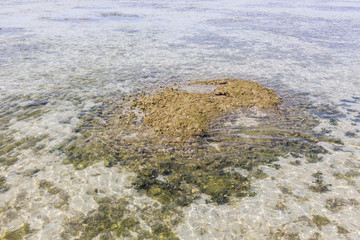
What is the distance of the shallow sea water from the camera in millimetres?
7461

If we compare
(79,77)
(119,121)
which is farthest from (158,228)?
(79,77)

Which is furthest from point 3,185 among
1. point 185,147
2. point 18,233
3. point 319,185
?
point 319,185

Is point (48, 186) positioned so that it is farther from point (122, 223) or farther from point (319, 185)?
point (319, 185)

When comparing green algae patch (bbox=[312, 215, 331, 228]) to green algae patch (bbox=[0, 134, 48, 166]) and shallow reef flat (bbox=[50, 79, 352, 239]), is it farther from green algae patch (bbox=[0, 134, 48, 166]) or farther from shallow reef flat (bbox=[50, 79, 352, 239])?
green algae patch (bbox=[0, 134, 48, 166])

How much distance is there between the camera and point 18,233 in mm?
6816

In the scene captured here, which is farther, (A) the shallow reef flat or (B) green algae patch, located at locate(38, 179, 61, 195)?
(B) green algae patch, located at locate(38, 179, 61, 195)

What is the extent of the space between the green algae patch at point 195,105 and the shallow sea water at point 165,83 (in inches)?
75.0

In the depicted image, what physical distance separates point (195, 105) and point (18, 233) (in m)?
9.83

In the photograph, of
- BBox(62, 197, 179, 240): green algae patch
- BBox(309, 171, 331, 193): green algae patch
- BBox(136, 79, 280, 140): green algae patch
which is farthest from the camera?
BBox(136, 79, 280, 140): green algae patch

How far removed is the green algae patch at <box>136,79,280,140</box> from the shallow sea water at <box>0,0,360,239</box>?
6.25 feet

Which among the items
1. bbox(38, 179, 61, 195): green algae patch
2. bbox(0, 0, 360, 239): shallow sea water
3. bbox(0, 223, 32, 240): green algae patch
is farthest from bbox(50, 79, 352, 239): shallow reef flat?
bbox(0, 223, 32, 240): green algae patch

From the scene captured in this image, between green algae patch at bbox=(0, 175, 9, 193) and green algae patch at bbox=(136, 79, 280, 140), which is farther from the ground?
green algae patch at bbox=(136, 79, 280, 140)

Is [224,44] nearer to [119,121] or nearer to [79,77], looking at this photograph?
[79,77]

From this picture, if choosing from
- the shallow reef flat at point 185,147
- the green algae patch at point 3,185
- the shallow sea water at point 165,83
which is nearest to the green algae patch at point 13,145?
the shallow sea water at point 165,83
